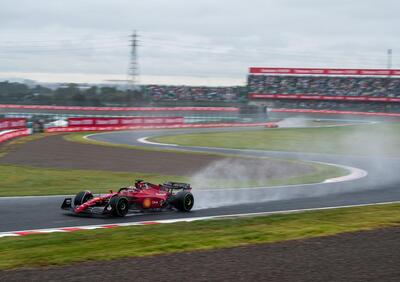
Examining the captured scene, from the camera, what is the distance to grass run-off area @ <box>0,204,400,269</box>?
7879mm

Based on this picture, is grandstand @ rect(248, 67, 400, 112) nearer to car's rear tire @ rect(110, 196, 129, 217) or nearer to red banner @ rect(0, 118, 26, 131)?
red banner @ rect(0, 118, 26, 131)

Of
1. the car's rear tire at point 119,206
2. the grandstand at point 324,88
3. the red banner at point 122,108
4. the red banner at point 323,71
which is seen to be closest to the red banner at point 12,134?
the red banner at point 122,108

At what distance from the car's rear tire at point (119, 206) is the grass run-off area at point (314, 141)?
24579 millimetres

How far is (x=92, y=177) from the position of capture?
19.8 metres

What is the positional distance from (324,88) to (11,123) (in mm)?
56122

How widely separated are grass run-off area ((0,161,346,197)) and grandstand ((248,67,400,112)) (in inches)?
2235

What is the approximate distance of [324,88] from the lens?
86125 mm

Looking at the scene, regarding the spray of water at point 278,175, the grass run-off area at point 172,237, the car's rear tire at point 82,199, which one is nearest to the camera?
the grass run-off area at point 172,237

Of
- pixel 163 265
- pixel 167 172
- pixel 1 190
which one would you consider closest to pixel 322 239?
pixel 163 265

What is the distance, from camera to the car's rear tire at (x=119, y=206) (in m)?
12.3

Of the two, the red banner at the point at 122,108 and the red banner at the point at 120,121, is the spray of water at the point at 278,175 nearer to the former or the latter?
the red banner at the point at 120,121

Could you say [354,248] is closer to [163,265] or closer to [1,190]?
[163,265]

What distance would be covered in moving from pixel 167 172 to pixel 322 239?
1339cm

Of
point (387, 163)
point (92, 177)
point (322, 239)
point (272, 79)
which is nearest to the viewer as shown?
point (322, 239)
